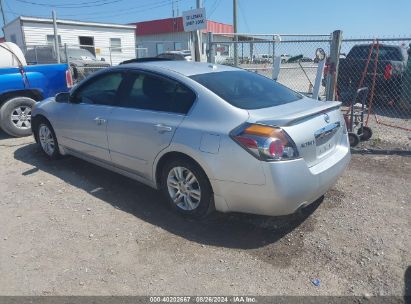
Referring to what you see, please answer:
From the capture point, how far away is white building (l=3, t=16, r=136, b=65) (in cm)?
2333

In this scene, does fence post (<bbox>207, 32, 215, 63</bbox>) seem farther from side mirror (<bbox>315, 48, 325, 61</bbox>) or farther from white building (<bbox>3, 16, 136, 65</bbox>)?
white building (<bbox>3, 16, 136, 65</bbox>)

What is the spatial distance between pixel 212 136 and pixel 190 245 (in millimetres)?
1021

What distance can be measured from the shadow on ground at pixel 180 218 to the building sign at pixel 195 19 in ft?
16.3

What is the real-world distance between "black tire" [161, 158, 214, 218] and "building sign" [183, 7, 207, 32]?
5.80 metres

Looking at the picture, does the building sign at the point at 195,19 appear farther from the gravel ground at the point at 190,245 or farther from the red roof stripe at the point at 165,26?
the red roof stripe at the point at 165,26

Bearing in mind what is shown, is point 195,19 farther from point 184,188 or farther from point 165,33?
point 165,33

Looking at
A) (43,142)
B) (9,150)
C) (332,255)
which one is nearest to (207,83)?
(332,255)

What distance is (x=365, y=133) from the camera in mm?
6746

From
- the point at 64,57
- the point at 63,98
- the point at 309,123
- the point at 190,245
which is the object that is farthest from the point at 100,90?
the point at 64,57

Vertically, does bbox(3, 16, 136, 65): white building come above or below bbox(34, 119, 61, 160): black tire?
above

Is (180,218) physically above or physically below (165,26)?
below

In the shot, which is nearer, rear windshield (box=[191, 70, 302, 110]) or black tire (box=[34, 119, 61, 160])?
rear windshield (box=[191, 70, 302, 110])

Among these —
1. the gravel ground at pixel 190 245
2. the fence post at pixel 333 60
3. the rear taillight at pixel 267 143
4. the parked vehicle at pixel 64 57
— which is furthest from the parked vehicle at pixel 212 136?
the parked vehicle at pixel 64 57

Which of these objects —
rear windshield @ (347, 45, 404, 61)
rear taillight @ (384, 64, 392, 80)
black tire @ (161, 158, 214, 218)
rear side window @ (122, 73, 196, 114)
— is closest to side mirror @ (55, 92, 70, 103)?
rear side window @ (122, 73, 196, 114)
